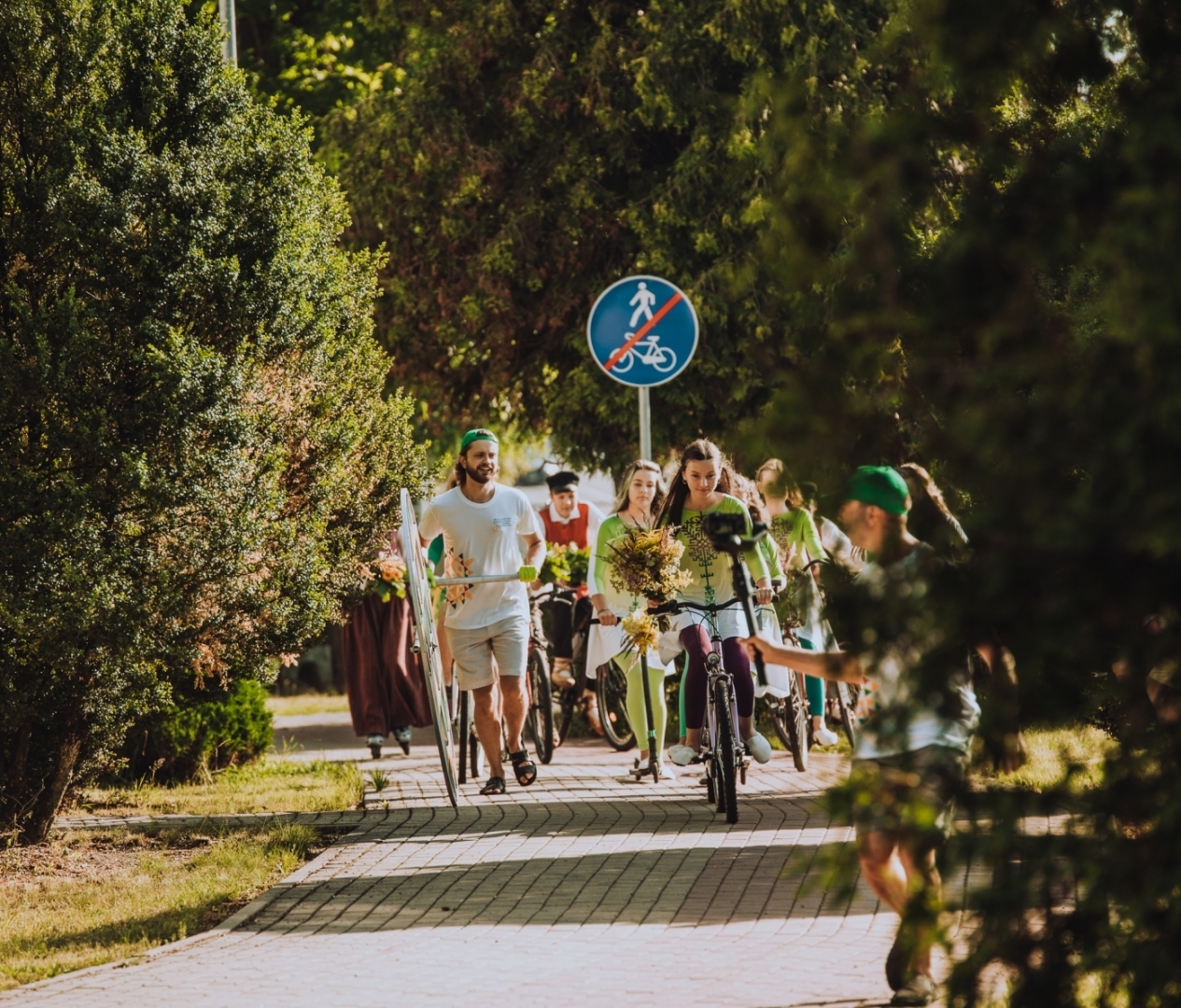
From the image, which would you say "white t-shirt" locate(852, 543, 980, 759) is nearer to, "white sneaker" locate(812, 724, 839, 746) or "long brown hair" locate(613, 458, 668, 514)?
"long brown hair" locate(613, 458, 668, 514)

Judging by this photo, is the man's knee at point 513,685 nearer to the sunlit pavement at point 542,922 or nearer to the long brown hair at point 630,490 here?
the sunlit pavement at point 542,922

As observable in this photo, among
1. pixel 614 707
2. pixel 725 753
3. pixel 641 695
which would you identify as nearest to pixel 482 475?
pixel 641 695

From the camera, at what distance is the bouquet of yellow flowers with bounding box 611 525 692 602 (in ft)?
33.4

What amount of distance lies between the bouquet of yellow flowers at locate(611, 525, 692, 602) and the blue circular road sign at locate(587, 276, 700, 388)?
9.23 feet

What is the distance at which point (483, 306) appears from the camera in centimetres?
1848

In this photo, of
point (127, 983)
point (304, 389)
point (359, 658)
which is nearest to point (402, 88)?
point (359, 658)

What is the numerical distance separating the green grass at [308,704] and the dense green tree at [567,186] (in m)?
3.98

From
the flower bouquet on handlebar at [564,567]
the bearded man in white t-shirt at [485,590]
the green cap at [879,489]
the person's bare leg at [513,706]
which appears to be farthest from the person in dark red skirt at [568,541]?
the green cap at [879,489]

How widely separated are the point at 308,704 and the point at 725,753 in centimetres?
1306

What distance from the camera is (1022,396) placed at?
10.9 ft

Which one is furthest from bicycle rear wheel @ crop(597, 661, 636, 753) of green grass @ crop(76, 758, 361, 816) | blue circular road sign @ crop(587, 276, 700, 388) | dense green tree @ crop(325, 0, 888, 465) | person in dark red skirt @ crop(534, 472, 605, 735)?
dense green tree @ crop(325, 0, 888, 465)

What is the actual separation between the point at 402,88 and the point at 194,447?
445 inches

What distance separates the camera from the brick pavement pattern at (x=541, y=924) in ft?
19.9

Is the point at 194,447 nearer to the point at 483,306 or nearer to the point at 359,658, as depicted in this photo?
the point at 359,658
